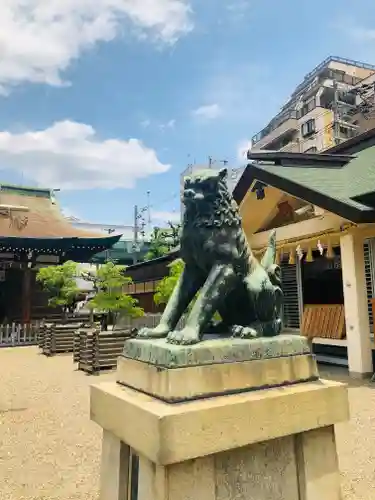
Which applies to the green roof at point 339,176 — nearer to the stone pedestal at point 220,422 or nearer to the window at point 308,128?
the stone pedestal at point 220,422

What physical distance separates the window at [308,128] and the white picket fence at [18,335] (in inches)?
1141

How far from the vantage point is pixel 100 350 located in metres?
10.1

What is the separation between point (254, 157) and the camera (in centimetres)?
1013

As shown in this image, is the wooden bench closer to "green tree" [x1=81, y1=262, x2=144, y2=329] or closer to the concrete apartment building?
"green tree" [x1=81, y1=262, x2=144, y2=329]

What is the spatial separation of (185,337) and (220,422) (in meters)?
0.51

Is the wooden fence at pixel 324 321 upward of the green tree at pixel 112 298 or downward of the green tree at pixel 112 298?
downward

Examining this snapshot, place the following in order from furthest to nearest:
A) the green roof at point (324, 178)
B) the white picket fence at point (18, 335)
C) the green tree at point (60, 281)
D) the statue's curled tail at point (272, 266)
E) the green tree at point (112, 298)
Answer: the green tree at point (60, 281) → the white picket fence at point (18, 335) → the green tree at point (112, 298) → the green roof at point (324, 178) → the statue's curled tail at point (272, 266)

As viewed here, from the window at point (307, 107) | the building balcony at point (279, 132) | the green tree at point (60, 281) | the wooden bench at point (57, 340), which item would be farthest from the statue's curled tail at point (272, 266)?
the building balcony at point (279, 132)

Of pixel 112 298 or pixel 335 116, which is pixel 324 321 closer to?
pixel 112 298

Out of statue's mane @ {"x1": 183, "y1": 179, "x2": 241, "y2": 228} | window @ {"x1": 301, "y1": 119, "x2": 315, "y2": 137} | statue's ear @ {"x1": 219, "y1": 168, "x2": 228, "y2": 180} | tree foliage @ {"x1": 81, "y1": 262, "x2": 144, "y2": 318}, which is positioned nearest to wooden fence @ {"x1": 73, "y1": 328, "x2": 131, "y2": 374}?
tree foliage @ {"x1": 81, "y1": 262, "x2": 144, "y2": 318}

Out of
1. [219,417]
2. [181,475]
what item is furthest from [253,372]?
[181,475]

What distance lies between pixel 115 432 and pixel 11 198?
89.7ft

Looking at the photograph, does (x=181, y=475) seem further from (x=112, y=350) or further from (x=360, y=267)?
(x=112, y=350)

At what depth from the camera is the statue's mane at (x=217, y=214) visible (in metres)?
2.71
